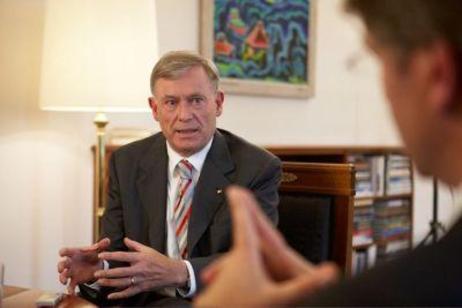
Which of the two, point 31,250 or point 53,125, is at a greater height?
point 53,125

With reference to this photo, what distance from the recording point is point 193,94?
200cm

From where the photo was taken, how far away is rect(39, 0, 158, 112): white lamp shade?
2.22 metres

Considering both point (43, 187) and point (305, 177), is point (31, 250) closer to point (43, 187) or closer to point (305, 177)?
point (43, 187)

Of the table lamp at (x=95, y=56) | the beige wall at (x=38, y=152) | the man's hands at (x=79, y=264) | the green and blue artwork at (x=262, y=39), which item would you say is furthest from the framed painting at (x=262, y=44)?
the man's hands at (x=79, y=264)

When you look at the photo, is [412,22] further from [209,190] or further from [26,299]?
[209,190]

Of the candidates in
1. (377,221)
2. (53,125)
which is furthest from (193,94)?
(377,221)

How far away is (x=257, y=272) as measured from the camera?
0.60 meters

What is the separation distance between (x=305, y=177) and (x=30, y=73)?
1294 mm

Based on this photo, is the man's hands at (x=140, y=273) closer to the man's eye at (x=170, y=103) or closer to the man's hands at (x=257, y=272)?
the man's eye at (x=170, y=103)

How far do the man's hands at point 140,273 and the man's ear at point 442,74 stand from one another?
46.4 inches

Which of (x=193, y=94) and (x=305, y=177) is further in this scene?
(x=305, y=177)

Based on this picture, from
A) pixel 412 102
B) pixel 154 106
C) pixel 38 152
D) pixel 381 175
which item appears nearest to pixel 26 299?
pixel 154 106

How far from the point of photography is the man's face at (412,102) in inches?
24.8

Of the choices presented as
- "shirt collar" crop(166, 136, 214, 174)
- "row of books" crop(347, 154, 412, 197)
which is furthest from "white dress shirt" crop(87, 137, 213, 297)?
"row of books" crop(347, 154, 412, 197)
